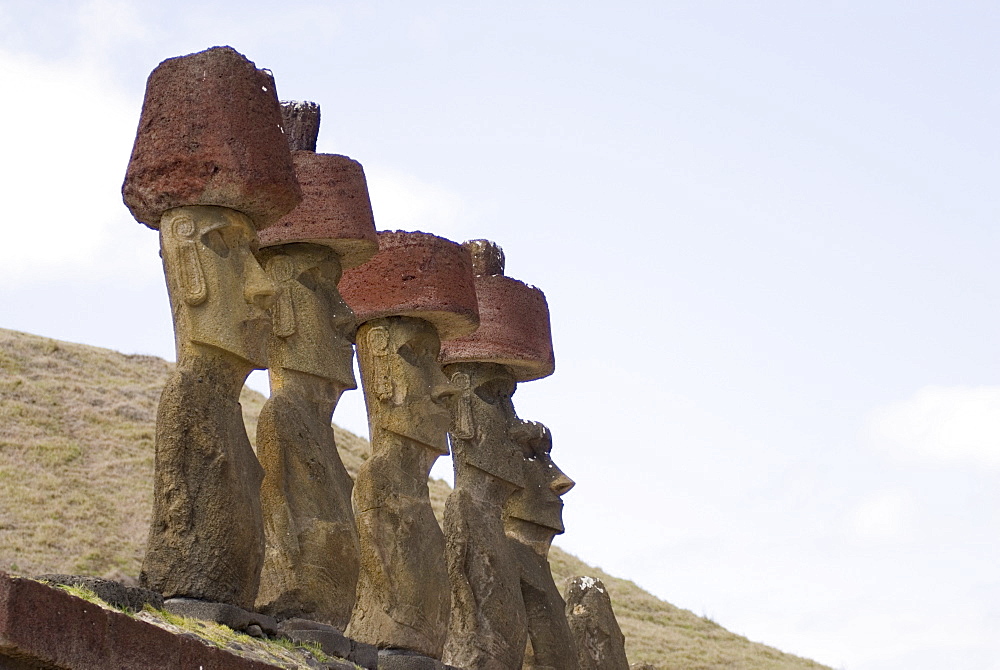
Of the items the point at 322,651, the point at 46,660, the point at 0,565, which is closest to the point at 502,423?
the point at 322,651

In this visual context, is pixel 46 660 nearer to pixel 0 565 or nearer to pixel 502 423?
pixel 502 423

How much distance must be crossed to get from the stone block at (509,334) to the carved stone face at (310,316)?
1.79 metres

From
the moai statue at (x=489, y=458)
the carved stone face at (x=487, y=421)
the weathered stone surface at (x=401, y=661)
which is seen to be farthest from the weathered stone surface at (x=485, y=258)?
the weathered stone surface at (x=401, y=661)

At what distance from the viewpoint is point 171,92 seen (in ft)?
25.3

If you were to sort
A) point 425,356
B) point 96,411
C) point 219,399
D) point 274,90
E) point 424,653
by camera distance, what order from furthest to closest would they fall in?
point 96,411, point 425,356, point 424,653, point 274,90, point 219,399

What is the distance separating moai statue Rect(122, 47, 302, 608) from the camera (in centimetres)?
694

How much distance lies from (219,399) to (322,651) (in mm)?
1218

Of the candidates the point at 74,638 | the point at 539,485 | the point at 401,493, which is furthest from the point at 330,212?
the point at 74,638

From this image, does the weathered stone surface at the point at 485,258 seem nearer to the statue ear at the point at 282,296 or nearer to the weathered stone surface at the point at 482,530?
the weathered stone surface at the point at 482,530

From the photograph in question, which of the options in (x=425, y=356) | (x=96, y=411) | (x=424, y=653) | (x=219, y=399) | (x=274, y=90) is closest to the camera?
(x=219, y=399)

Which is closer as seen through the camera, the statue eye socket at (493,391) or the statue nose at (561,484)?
the statue eye socket at (493,391)

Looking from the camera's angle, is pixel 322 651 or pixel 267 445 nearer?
pixel 322 651

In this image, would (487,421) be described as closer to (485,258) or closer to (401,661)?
(485,258)

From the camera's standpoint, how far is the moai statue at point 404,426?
28.5ft
